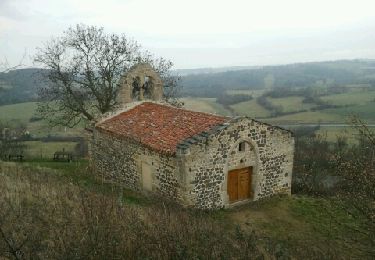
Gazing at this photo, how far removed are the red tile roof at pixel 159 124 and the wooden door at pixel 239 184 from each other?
218 centimetres

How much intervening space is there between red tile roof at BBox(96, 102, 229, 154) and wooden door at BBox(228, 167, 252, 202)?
218 centimetres

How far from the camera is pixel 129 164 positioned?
680 inches

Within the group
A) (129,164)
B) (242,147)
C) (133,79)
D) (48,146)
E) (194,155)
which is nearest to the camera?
(194,155)

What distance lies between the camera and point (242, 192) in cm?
1634

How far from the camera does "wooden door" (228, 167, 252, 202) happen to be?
15.9 metres

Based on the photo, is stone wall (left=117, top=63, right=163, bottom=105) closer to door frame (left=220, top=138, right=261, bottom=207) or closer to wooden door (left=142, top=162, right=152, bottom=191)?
wooden door (left=142, top=162, right=152, bottom=191)

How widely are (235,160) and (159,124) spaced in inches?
148

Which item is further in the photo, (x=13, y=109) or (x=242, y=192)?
(x=13, y=109)

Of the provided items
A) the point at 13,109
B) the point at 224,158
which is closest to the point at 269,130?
the point at 224,158

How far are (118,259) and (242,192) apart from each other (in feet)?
35.3

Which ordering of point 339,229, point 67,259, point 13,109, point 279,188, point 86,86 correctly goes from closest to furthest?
1. point 67,259
2. point 339,229
3. point 279,188
4. point 86,86
5. point 13,109

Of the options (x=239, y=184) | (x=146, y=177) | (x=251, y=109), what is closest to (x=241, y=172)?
(x=239, y=184)

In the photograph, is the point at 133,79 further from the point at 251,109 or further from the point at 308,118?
the point at 251,109

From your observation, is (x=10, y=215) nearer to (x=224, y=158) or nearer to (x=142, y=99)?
(x=224, y=158)
